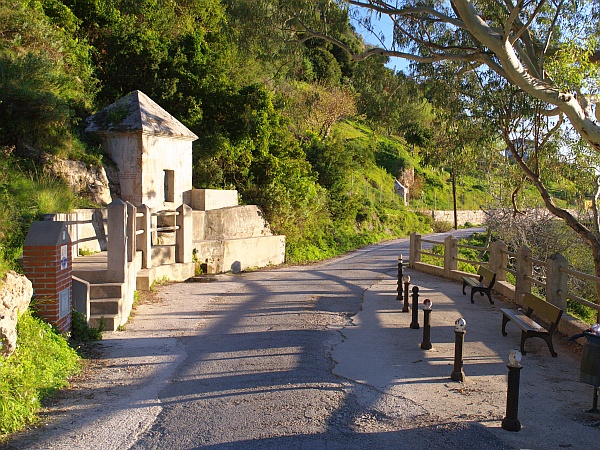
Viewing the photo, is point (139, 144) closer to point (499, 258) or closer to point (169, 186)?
point (169, 186)

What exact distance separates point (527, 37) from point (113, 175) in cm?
1191

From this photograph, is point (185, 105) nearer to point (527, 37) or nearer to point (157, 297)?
point (157, 297)

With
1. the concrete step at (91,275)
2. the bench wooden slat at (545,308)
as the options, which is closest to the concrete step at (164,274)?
the concrete step at (91,275)

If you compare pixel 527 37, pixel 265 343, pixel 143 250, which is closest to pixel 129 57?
pixel 143 250

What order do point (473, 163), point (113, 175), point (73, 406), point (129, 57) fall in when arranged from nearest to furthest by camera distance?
point (73, 406) < point (113, 175) < point (129, 57) < point (473, 163)

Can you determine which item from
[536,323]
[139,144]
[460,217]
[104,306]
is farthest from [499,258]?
[460,217]

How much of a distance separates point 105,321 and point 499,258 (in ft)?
32.0

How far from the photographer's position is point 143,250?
13.1 metres

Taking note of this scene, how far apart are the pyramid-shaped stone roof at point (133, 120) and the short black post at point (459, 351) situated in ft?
37.6

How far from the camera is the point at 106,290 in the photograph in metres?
9.62

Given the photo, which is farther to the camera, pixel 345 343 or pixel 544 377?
pixel 345 343

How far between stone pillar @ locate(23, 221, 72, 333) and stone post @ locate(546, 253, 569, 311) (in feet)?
27.4

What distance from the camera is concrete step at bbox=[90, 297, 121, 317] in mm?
9258

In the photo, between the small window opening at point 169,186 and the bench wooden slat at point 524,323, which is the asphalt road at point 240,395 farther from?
the small window opening at point 169,186
